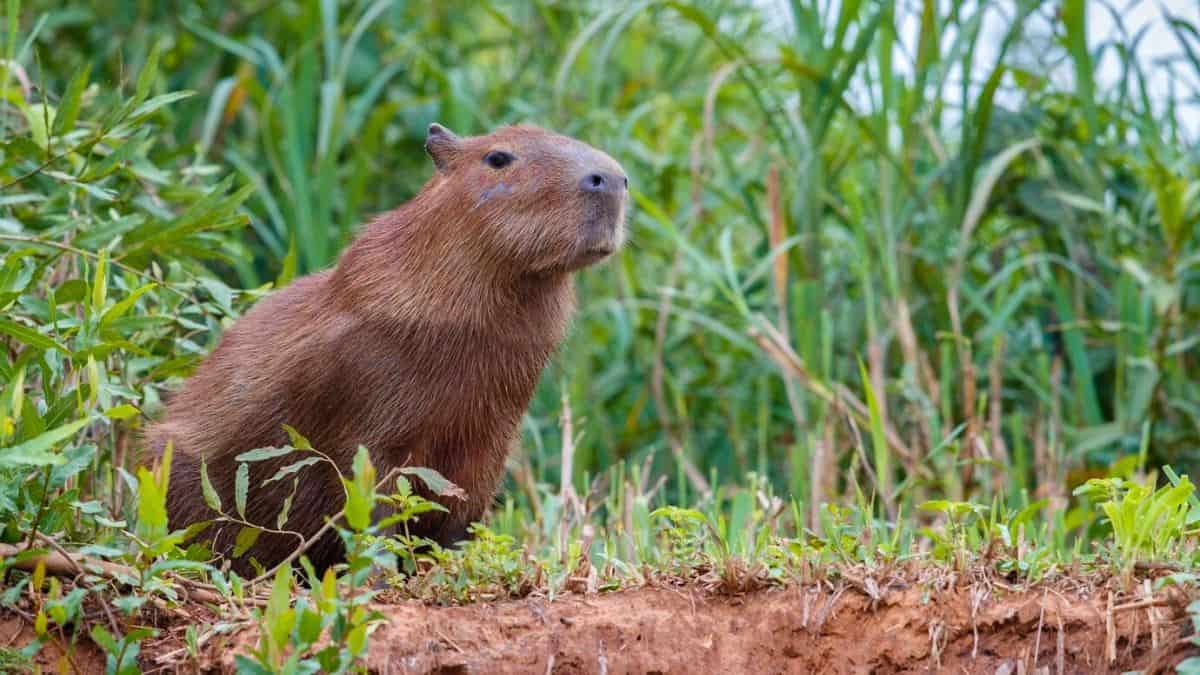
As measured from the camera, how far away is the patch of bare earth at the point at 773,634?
269cm

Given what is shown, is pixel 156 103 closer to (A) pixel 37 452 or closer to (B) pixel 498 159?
(B) pixel 498 159

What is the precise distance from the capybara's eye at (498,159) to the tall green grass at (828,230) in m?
1.20

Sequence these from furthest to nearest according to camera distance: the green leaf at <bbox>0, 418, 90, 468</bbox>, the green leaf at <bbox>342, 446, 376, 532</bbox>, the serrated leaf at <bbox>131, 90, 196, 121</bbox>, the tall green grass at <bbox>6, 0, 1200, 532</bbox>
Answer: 1. the tall green grass at <bbox>6, 0, 1200, 532</bbox>
2. the serrated leaf at <bbox>131, 90, 196, 121</bbox>
3. the green leaf at <bbox>0, 418, 90, 468</bbox>
4. the green leaf at <bbox>342, 446, 376, 532</bbox>

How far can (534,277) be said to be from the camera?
358 centimetres

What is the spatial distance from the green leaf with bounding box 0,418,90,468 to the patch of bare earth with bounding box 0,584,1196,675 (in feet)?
1.07

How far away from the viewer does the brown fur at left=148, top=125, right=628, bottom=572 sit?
3414 mm

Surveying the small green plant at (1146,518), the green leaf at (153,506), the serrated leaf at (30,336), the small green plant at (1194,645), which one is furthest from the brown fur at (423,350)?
the small green plant at (1194,645)

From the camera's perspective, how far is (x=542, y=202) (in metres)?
3.49

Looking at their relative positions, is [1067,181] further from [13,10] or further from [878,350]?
[13,10]

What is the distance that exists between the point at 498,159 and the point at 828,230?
2665 mm

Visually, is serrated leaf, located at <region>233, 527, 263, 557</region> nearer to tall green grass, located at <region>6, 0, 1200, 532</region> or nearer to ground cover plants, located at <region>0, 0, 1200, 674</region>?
ground cover plants, located at <region>0, 0, 1200, 674</region>

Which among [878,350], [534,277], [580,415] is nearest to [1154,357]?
[878,350]

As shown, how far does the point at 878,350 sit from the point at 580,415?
3.86 ft

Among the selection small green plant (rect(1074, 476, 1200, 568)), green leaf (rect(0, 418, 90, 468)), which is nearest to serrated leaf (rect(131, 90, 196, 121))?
green leaf (rect(0, 418, 90, 468))
